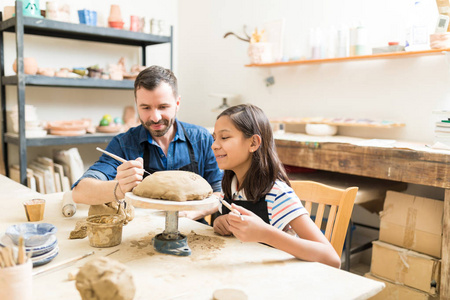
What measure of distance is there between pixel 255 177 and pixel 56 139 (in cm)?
239

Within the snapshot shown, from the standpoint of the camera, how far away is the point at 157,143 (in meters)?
1.93

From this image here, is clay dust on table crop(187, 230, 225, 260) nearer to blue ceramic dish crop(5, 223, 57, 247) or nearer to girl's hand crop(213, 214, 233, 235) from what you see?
girl's hand crop(213, 214, 233, 235)

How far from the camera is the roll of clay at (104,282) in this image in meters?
0.77

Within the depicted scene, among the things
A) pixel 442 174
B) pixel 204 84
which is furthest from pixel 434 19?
pixel 204 84

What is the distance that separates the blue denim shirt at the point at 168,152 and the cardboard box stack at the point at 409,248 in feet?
3.93

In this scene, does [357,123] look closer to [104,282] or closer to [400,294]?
[400,294]

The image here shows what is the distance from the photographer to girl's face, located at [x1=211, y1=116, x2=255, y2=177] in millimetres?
1435

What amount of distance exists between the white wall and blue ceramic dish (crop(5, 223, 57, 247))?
101 inches

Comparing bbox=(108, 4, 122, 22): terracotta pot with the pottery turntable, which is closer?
the pottery turntable

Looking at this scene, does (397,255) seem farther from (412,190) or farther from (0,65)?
(0,65)

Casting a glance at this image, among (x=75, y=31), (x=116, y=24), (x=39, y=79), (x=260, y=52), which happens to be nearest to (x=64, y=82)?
(x=39, y=79)

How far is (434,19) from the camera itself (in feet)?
8.70

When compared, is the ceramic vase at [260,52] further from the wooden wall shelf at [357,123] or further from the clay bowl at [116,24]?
the clay bowl at [116,24]

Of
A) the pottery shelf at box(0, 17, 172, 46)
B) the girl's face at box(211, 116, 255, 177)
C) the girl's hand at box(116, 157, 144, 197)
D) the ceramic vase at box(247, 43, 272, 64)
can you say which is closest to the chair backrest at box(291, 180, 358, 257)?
the girl's face at box(211, 116, 255, 177)
